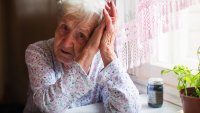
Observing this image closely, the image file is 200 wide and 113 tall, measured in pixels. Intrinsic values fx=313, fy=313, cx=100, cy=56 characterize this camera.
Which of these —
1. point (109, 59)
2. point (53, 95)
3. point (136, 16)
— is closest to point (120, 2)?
point (136, 16)

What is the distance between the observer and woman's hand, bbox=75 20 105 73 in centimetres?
131

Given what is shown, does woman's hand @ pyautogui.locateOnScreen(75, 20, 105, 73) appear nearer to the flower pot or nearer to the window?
the window

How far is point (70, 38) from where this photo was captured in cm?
135

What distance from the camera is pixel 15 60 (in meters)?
1.77

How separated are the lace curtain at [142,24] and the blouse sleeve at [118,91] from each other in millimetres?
156

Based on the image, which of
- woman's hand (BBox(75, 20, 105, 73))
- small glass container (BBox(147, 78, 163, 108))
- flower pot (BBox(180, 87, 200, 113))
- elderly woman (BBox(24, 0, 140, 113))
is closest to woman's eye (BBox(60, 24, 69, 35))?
elderly woman (BBox(24, 0, 140, 113))

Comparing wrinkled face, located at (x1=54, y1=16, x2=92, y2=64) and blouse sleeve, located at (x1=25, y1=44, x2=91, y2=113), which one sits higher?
wrinkled face, located at (x1=54, y1=16, x2=92, y2=64)

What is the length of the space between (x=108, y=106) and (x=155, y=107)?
237mm

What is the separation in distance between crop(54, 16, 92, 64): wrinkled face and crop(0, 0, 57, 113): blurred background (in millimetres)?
438

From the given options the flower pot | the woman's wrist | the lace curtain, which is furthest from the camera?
the woman's wrist

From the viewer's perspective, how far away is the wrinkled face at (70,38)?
1346 mm

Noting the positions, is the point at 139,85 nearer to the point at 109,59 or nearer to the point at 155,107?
the point at 155,107

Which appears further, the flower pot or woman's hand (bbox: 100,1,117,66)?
woman's hand (bbox: 100,1,117,66)

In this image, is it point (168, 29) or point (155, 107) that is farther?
point (155, 107)
